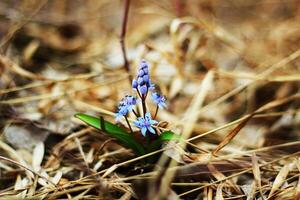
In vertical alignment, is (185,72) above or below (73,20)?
below

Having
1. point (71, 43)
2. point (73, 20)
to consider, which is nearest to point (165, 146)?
point (71, 43)

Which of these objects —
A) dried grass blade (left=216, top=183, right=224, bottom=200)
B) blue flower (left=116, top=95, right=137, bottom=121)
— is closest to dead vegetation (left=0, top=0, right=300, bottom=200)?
dried grass blade (left=216, top=183, right=224, bottom=200)

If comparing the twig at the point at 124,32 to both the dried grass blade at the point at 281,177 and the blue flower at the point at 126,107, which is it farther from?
the dried grass blade at the point at 281,177

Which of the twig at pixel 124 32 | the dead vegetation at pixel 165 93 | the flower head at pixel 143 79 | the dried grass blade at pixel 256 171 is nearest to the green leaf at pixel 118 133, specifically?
the dead vegetation at pixel 165 93

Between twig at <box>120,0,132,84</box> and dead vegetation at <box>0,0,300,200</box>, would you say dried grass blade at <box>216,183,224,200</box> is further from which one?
twig at <box>120,0,132,84</box>

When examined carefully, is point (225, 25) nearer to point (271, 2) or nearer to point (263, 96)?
point (271, 2)

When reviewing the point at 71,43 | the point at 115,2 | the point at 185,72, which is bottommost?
the point at 185,72

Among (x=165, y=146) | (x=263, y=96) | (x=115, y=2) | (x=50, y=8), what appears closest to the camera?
(x=165, y=146)

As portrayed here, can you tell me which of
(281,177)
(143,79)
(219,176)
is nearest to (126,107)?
(143,79)
